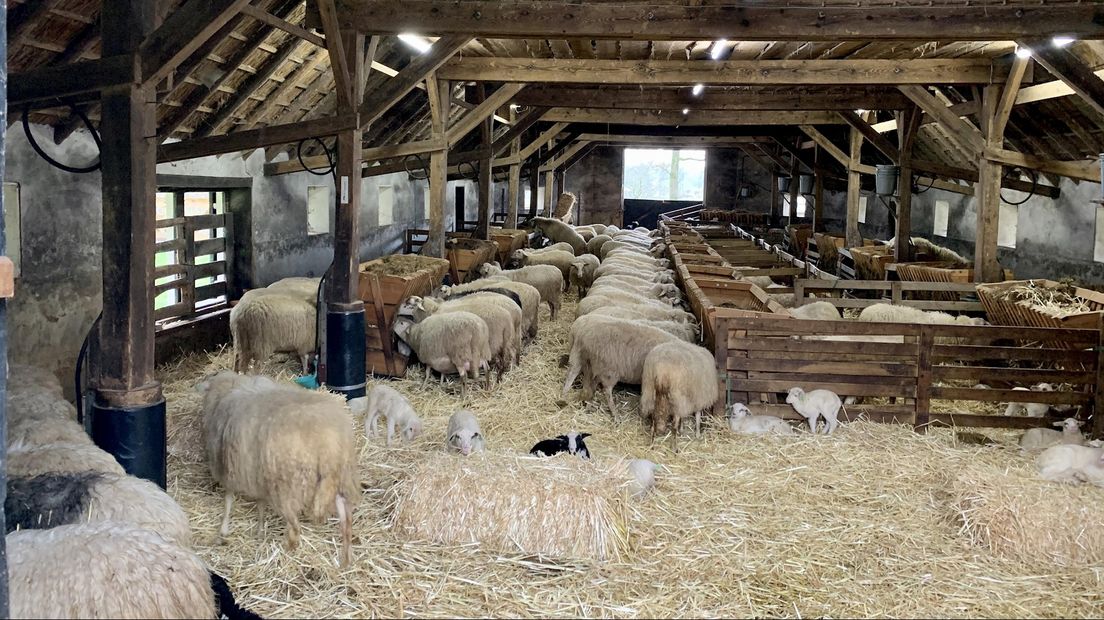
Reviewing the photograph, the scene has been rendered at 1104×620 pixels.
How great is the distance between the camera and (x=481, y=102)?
505 inches

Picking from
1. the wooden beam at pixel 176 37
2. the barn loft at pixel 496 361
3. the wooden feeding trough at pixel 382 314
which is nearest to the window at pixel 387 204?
the barn loft at pixel 496 361

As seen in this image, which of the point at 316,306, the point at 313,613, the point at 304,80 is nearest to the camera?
the point at 313,613

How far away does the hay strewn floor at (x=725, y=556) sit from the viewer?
164 inches

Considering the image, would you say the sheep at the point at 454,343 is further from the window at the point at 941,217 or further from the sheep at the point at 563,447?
the window at the point at 941,217

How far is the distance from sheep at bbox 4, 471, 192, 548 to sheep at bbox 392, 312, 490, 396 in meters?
4.06

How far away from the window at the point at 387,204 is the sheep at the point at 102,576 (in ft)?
47.6

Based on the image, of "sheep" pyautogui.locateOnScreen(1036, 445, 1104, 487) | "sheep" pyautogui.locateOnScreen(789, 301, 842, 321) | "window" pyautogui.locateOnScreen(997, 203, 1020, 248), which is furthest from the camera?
"window" pyautogui.locateOnScreen(997, 203, 1020, 248)

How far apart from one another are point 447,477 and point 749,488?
2.05 m

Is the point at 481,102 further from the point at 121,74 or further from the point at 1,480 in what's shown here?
the point at 1,480

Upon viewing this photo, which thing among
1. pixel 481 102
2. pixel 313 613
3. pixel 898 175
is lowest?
pixel 313 613

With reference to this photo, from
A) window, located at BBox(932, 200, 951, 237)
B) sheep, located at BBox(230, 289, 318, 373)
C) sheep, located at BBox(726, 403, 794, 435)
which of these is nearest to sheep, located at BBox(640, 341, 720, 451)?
sheep, located at BBox(726, 403, 794, 435)

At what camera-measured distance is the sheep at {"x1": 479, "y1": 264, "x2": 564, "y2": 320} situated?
41.0 feet

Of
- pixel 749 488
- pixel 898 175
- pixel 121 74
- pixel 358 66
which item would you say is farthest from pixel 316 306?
pixel 898 175

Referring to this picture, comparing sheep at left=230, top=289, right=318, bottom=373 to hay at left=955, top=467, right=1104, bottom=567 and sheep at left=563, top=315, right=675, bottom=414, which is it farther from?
hay at left=955, top=467, right=1104, bottom=567
